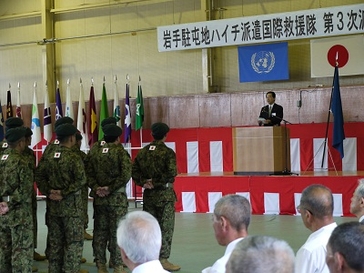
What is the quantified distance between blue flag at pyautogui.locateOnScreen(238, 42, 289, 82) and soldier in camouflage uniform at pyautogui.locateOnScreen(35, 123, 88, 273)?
304 inches

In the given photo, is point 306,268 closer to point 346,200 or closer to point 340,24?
point 346,200

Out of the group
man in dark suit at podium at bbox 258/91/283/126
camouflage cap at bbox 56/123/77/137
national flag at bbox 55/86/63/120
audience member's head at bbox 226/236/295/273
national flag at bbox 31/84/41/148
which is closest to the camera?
audience member's head at bbox 226/236/295/273

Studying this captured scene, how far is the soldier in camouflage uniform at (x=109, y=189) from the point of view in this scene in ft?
21.6

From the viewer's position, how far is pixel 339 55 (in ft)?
40.9

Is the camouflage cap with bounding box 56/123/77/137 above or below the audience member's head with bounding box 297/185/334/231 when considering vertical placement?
above

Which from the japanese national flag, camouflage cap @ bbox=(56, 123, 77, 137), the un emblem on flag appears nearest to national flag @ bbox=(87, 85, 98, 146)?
the un emblem on flag

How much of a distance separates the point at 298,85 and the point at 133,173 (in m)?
6.95

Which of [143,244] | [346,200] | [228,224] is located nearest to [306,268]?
[228,224]

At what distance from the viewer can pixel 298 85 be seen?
13250 mm

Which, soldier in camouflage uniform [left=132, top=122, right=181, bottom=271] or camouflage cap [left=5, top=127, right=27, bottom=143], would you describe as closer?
camouflage cap [left=5, top=127, right=27, bottom=143]

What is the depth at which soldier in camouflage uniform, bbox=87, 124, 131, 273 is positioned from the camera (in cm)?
658

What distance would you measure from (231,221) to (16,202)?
332 centimetres

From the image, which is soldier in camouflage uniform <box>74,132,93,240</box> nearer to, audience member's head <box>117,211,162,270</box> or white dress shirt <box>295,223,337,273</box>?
white dress shirt <box>295,223,337,273</box>

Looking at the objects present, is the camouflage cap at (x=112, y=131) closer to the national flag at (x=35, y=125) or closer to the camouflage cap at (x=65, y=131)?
the camouflage cap at (x=65, y=131)
